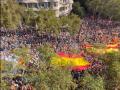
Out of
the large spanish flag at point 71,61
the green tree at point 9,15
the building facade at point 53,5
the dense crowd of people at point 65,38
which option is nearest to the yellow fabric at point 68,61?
the large spanish flag at point 71,61

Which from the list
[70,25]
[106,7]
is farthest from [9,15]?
[106,7]

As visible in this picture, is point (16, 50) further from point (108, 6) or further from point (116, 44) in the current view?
point (108, 6)

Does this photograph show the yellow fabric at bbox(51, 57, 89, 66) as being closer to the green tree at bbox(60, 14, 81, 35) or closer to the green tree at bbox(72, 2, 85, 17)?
the green tree at bbox(60, 14, 81, 35)

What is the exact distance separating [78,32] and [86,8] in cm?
1719

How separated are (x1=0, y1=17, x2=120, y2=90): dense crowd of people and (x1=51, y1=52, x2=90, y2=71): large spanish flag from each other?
0.83 m

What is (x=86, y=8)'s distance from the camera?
87062mm

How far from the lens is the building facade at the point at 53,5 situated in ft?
243

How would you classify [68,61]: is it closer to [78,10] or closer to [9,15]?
[9,15]

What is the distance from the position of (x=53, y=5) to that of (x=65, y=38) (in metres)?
10.8

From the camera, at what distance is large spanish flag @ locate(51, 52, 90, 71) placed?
5152 cm

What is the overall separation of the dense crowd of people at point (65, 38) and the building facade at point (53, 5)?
351cm

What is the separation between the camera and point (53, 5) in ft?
252

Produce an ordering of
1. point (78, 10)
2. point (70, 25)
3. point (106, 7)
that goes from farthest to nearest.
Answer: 1. point (78, 10)
2. point (106, 7)
3. point (70, 25)

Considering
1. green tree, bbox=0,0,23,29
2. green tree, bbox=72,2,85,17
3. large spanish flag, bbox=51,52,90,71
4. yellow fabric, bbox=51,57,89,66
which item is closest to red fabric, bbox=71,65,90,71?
large spanish flag, bbox=51,52,90,71
